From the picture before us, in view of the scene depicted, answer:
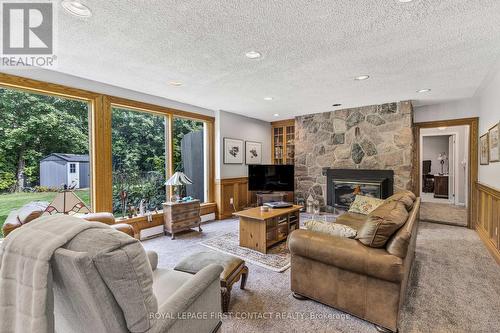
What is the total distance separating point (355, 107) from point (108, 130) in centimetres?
474

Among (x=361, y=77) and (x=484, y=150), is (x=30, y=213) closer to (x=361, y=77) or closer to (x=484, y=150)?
(x=361, y=77)

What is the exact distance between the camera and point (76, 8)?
1.73 meters

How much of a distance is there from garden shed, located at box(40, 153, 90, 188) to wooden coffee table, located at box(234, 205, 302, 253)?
2.30 meters

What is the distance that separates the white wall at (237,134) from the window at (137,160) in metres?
1.23

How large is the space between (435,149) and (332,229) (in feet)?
29.8

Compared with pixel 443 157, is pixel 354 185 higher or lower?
lower

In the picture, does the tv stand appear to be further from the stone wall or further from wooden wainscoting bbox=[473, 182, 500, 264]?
wooden wainscoting bbox=[473, 182, 500, 264]

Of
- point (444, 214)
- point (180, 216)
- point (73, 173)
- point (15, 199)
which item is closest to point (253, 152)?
point (180, 216)

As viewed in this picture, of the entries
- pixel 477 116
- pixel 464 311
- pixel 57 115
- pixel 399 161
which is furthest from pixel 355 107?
pixel 57 115

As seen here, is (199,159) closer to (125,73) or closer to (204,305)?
(125,73)

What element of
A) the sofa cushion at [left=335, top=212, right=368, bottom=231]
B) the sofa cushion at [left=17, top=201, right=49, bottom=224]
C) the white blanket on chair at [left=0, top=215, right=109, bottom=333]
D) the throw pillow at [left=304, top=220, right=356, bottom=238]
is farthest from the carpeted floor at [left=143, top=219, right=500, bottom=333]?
the sofa cushion at [left=17, top=201, right=49, bottom=224]

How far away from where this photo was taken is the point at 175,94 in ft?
13.2

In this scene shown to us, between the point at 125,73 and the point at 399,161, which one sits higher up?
the point at 125,73

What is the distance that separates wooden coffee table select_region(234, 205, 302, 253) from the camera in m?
3.24
